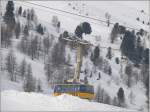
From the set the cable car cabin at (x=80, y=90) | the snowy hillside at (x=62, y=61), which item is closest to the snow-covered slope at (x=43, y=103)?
the cable car cabin at (x=80, y=90)

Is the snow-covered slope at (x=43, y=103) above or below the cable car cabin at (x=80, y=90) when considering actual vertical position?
below

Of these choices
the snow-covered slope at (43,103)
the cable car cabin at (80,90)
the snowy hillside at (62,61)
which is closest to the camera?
the snow-covered slope at (43,103)

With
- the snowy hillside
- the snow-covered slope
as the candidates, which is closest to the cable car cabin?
the snow-covered slope

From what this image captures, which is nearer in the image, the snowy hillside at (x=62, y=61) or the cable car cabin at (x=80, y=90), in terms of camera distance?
the cable car cabin at (x=80, y=90)

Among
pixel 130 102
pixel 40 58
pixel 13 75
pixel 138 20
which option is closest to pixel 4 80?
Result: pixel 13 75

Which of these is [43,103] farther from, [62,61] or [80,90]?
[62,61]

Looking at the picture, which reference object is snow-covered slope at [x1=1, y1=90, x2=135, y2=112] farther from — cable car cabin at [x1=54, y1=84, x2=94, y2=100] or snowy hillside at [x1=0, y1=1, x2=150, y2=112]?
snowy hillside at [x1=0, y1=1, x2=150, y2=112]

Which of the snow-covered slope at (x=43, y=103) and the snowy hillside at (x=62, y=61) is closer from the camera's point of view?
the snow-covered slope at (x=43, y=103)

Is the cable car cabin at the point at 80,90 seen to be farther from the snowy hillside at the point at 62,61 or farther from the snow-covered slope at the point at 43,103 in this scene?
the snowy hillside at the point at 62,61

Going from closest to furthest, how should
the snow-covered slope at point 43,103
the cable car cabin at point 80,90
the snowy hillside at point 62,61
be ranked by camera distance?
the snow-covered slope at point 43,103 → the cable car cabin at point 80,90 → the snowy hillside at point 62,61

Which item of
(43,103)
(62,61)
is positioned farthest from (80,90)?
(62,61)
